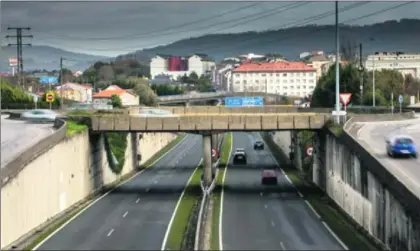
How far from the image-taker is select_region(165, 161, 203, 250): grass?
37.8m

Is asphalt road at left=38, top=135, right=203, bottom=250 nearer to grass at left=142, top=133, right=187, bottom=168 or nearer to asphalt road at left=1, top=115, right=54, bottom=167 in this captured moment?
asphalt road at left=1, top=115, right=54, bottom=167

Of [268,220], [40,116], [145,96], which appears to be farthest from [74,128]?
[145,96]

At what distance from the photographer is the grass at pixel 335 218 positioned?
1476 inches

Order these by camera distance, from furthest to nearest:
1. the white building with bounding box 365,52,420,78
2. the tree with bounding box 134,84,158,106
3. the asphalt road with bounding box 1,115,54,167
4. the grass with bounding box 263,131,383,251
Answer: the tree with bounding box 134,84,158,106, the white building with bounding box 365,52,420,78, the asphalt road with bounding box 1,115,54,167, the grass with bounding box 263,131,383,251

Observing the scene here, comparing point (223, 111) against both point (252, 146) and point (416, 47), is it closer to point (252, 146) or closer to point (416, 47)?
point (252, 146)

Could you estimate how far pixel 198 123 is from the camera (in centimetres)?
6438

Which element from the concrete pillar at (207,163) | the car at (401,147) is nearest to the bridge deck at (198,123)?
the concrete pillar at (207,163)

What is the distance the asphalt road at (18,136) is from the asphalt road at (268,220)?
12544 millimetres

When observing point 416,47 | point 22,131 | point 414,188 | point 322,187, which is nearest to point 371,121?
point 322,187

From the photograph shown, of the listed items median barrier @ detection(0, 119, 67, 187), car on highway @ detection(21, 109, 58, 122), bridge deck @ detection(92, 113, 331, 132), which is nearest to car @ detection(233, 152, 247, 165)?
car on highway @ detection(21, 109, 58, 122)

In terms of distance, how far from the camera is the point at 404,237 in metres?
32.8

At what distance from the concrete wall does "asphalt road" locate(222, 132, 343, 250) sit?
10.2 m

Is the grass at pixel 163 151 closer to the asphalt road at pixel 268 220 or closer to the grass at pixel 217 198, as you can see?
the grass at pixel 217 198

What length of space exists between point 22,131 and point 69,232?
2323 cm
